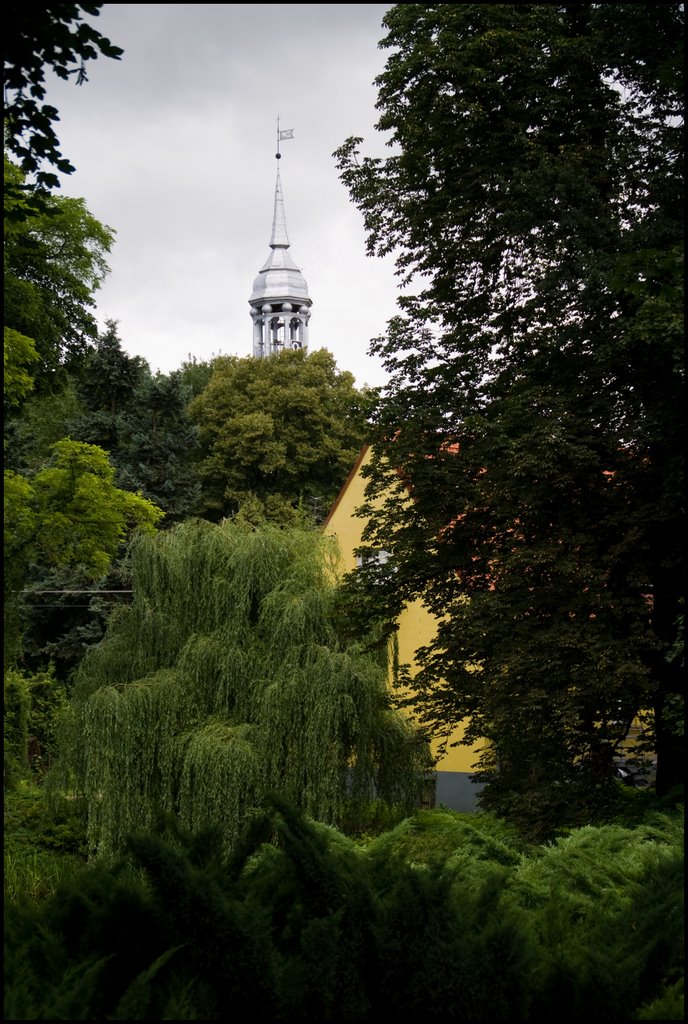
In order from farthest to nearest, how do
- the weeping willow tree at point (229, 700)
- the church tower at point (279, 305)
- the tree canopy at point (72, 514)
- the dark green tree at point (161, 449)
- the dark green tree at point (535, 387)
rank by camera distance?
the church tower at point (279, 305)
the dark green tree at point (161, 449)
the tree canopy at point (72, 514)
the weeping willow tree at point (229, 700)
the dark green tree at point (535, 387)

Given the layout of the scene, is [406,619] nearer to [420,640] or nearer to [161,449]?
[420,640]

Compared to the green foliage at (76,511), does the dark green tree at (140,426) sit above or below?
above

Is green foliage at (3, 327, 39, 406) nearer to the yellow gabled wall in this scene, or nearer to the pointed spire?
the yellow gabled wall

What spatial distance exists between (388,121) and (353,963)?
13656 millimetres

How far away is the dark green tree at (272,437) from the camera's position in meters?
39.8

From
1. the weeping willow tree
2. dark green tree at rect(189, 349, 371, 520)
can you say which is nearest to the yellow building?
the weeping willow tree

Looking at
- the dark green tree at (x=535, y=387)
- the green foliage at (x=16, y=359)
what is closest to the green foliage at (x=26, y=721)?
the green foliage at (x=16, y=359)

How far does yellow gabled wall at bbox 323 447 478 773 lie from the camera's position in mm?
25781

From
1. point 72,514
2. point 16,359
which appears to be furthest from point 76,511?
point 16,359

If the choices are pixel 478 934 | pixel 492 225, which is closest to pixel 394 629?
pixel 492 225

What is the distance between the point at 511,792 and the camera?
14.8 meters

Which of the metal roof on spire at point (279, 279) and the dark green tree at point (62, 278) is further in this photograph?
the metal roof on spire at point (279, 279)

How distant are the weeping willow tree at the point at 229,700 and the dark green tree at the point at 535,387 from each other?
7.81 ft

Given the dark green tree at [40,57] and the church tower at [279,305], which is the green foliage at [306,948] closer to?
the dark green tree at [40,57]
